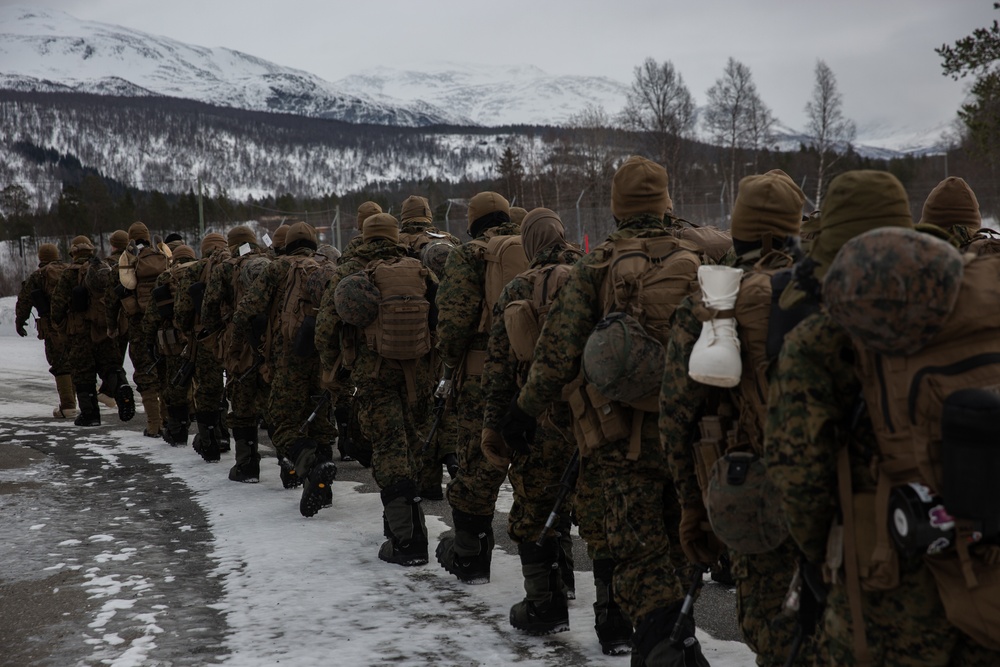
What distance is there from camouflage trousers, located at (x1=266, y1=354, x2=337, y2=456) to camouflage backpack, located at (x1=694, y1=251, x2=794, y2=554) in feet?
16.5

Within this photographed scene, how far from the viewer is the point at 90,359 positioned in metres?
12.2

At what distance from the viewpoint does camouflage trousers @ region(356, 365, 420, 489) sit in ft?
20.2

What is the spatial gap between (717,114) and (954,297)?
44705 millimetres

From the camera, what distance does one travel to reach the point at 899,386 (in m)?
2.30

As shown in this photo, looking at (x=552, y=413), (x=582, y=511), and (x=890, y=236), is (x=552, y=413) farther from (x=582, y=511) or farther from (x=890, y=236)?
(x=890, y=236)

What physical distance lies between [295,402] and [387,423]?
1.69m

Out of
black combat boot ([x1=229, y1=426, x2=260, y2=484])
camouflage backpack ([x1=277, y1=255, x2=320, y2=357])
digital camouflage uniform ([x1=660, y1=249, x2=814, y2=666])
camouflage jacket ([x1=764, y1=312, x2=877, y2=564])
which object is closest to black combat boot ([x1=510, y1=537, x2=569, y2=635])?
digital camouflage uniform ([x1=660, y1=249, x2=814, y2=666])

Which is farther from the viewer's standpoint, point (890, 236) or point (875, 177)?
point (875, 177)

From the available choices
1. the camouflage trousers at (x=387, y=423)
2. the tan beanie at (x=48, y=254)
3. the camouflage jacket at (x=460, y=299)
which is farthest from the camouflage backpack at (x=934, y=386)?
the tan beanie at (x=48, y=254)

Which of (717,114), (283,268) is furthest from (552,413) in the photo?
(717,114)

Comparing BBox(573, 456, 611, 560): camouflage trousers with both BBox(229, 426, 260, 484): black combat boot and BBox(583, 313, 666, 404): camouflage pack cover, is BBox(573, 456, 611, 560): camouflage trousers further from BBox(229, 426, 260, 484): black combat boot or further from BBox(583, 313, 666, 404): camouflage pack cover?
BBox(229, 426, 260, 484): black combat boot

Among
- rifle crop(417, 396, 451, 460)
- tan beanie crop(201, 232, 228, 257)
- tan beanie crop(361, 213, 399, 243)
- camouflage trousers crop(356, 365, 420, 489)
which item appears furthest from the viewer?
tan beanie crop(201, 232, 228, 257)

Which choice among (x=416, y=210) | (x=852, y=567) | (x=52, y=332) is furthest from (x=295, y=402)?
(x=52, y=332)

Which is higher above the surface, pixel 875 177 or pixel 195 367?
pixel 875 177
